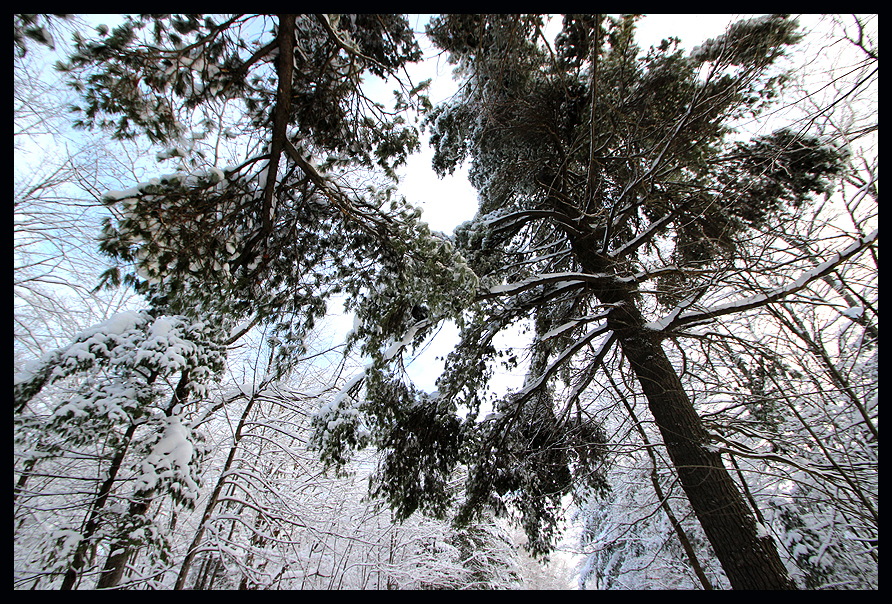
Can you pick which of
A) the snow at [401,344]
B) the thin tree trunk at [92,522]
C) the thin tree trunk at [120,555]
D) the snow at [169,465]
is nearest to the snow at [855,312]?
the snow at [401,344]

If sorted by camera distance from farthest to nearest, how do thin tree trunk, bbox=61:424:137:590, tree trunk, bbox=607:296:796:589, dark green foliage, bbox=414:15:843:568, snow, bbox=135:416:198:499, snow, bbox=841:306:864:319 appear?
1. snow, bbox=135:416:198:499
2. thin tree trunk, bbox=61:424:137:590
3. dark green foliage, bbox=414:15:843:568
4. tree trunk, bbox=607:296:796:589
5. snow, bbox=841:306:864:319

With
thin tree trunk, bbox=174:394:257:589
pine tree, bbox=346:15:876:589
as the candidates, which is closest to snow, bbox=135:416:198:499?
thin tree trunk, bbox=174:394:257:589

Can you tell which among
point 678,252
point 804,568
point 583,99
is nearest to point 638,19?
point 583,99

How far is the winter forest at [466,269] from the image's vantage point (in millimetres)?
2461

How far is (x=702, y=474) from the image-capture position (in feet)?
10.5

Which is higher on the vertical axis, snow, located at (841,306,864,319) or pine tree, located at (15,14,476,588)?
pine tree, located at (15,14,476,588)

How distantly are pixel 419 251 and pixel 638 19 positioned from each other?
3.72 metres

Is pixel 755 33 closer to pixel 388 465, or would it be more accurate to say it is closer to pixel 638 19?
pixel 638 19

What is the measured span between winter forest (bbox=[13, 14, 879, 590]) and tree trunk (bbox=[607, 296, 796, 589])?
3 cm

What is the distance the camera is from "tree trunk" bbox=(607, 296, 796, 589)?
2.72 metres

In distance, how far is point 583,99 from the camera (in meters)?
4.05

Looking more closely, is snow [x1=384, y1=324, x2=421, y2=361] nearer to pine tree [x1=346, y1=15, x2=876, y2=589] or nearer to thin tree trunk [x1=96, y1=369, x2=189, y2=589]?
pine tree [x1=346, y1=15, x2=876, y2=589]

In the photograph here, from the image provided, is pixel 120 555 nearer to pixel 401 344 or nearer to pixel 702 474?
pixel 401 344

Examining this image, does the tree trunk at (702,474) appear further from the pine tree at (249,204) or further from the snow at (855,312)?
the pine tree at (249,204)
